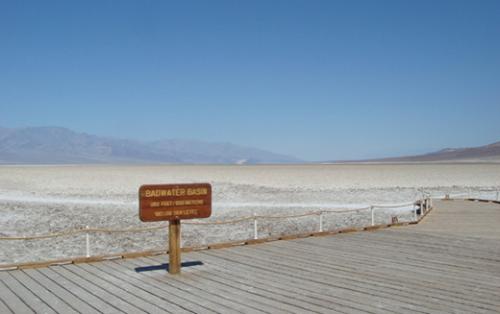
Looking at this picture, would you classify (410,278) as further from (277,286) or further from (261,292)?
(261,292)

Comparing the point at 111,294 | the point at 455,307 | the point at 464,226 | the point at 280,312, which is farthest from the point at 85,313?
the point at 464,226

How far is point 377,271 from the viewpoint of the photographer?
9.90 meters

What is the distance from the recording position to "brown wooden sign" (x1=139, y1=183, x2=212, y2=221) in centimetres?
959

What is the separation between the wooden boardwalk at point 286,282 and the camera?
25.2 ft

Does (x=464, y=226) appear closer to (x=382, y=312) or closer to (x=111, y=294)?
(x=382, y=312)

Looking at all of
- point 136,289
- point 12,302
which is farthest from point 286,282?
point 12,302

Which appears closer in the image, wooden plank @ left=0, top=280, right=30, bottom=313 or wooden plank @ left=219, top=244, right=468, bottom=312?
wooden plank @ left=0, top=280, right=30, bottom=313

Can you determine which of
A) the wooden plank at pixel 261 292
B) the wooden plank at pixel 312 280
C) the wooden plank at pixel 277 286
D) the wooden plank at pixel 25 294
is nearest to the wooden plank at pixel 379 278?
the wooden plank at pixel 312 280

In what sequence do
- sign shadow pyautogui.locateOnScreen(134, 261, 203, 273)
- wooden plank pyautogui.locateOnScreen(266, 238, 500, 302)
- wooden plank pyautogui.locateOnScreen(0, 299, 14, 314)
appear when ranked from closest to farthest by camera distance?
wooden plank pyautogui.locateOnScreen(0, 299, 14, 314)
wooden plank pyautogui.locateOnScreen(266, 238, 500, 302)
sign shadow pyautogui.locateOnScreen(134, 261, 203, 273)

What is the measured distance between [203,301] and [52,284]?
9.11ft

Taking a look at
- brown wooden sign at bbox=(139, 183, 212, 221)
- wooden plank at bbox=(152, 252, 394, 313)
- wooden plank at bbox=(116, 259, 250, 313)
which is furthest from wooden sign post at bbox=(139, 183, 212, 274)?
→ wooden plank at bbox=(152, 252, 394, 313)

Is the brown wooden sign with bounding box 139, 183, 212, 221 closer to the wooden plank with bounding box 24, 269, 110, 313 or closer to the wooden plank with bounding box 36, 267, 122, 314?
the wooden plank with bounding box 36, 267, 122, 314

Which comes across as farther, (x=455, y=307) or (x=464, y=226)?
(x=464, y=226)

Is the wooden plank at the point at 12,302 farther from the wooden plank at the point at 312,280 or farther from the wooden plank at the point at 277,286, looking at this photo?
the wooden plank at the point at 312,280
